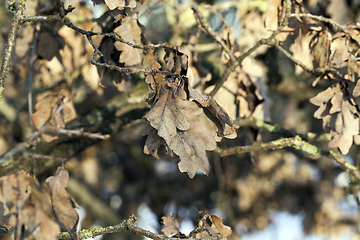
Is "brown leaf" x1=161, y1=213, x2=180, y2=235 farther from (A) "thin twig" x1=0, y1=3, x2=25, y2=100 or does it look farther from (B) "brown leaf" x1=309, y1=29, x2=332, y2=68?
(B) "brown leaf" x1=309, y1=29, x2=332, y2=68

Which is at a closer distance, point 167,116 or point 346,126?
point 167,116

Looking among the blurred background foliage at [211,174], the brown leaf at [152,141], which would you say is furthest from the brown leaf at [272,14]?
the blurred background foliage at [211,174]

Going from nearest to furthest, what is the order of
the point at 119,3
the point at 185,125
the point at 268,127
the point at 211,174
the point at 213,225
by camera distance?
the point at 185,125 < the point at 119,3 < the point at 213,225 < the point at 268,127 < the point at 211,174

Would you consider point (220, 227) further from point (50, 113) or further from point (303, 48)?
point (303, 48)

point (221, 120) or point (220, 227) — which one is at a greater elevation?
point (221, 120)

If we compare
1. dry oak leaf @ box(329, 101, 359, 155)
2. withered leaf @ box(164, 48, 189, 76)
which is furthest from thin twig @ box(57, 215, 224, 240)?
dry oak leaf @ box(329, 101, 359, 155)

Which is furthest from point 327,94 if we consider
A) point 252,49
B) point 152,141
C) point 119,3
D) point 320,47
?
point 119,3

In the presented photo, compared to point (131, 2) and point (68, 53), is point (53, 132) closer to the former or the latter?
point (131, 2)
